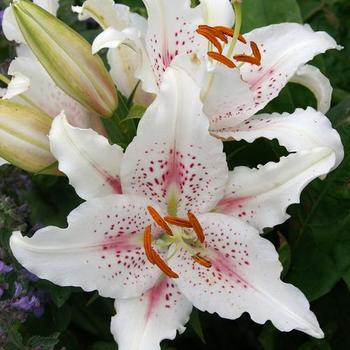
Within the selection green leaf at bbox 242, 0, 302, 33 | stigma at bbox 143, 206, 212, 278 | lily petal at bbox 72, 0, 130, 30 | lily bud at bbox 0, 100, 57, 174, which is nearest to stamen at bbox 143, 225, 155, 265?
stigma at bbox 143, 206, 212, 278

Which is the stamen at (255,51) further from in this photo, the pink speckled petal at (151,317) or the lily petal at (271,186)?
the pink speckled petal at (151,317)

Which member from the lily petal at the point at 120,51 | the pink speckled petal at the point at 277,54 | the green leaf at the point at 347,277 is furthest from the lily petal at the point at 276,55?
the green leaf at the point at 347,277

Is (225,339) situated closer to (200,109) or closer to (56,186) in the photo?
(56,186)

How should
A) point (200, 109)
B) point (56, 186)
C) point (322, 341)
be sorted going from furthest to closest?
point (56, 186) → point (322, 341) → point (200, 109)

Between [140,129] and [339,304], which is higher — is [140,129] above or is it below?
above

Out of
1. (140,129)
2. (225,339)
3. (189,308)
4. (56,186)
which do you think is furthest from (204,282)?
(56,186)

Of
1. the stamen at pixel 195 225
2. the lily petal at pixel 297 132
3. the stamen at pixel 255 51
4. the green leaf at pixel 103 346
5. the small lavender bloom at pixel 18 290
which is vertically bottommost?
the green leaf at pixel 103 346
